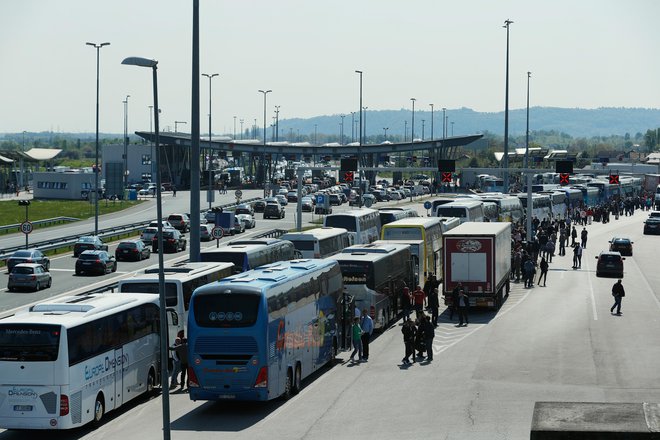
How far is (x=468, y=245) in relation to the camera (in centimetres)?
4066

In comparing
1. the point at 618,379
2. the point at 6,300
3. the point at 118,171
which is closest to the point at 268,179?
the point at 118,171

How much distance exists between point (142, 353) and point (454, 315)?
54.3ft

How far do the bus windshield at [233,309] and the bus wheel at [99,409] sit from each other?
2.82 meters

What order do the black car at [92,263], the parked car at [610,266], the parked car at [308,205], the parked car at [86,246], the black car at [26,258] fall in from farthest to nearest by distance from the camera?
the parked car at [308,205], the parked car at [86,246], the black car at [92,263], the black car at [26,258], the parked car at [610,266]

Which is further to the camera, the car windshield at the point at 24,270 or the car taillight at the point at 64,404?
the car windshield at the point at 24,270

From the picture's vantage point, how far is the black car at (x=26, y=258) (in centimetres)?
5466

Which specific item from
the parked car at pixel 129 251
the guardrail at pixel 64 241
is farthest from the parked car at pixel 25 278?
the parked car at pixel 129 251

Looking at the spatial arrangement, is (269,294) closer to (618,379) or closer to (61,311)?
(61,311)

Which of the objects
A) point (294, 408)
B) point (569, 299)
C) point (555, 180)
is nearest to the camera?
point (294, 408)

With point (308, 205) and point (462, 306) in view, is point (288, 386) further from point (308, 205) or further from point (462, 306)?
point (308, 205)

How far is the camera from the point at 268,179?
539ft

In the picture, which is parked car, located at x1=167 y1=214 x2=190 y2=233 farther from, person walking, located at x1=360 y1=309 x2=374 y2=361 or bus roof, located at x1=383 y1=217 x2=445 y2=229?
person walking, located at x1=360 y1=309 x2=374 y2=361

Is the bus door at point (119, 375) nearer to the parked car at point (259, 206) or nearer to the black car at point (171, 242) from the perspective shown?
the black car at point (171, 242)

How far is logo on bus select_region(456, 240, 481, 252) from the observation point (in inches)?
1596
